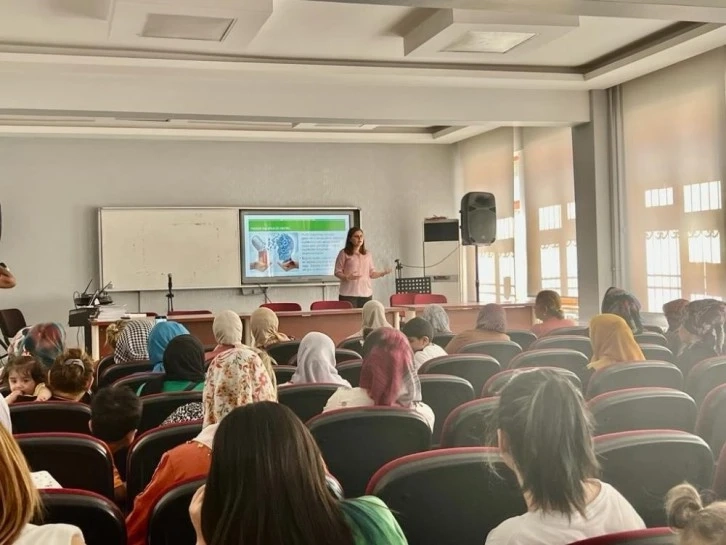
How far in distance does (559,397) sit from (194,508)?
0.80 m

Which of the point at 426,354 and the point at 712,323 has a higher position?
the point at 712,323

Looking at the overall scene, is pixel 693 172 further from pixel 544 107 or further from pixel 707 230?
pixel 544 107

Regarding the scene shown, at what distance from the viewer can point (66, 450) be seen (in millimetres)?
2330

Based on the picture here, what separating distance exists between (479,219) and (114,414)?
7773 millimetres

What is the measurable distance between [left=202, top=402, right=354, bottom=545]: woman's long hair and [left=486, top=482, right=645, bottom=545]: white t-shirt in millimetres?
374

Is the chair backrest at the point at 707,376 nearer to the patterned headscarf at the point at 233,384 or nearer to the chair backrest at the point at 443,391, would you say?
the chair backrest at the point at 443,391

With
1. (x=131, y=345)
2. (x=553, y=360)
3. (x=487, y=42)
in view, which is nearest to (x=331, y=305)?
(x=487, y=42)

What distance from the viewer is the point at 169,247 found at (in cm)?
1078

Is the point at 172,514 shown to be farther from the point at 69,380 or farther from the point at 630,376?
the point at 630,376

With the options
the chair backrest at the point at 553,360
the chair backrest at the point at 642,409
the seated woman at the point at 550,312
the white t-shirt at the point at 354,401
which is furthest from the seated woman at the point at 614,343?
the seated woman at the point at 550,312

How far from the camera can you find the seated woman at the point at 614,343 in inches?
154

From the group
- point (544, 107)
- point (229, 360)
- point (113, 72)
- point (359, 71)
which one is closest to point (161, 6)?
point (113, 72)

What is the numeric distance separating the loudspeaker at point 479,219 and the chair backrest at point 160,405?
23.9ft

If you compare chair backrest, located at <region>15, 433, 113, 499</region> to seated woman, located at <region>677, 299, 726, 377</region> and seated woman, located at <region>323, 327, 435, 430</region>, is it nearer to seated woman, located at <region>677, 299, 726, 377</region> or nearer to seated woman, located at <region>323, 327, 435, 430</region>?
seated woman, located at <region>323, 327, 435, 430</region>
